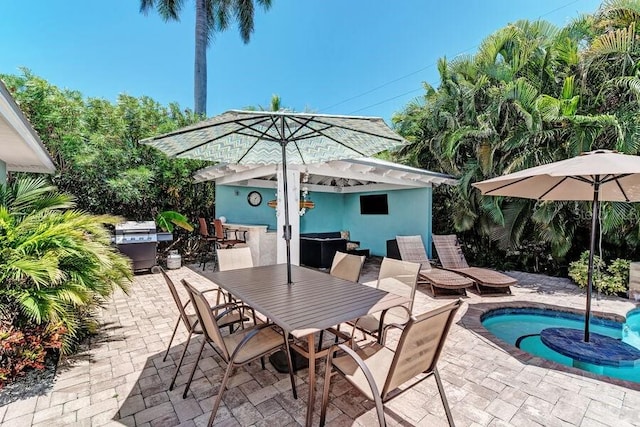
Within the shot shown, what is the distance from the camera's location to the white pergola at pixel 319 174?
267 inches

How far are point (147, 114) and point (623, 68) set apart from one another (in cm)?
1299

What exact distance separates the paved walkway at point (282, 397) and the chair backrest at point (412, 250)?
3559 mm

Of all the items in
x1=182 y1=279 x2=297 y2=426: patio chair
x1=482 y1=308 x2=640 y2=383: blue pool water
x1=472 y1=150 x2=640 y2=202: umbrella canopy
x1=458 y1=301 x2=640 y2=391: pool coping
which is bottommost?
x1=482 y1=308 x2=640 y2=383: blue pool water

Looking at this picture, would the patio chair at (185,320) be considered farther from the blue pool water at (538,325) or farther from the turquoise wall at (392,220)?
the turquoise wall at (392,220)

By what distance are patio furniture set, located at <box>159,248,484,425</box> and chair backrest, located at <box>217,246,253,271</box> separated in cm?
61

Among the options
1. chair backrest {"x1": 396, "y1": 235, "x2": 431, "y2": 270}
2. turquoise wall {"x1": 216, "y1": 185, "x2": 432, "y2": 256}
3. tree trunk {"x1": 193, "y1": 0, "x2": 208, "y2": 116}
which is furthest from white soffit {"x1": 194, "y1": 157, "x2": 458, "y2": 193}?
tree trunk {"x1": 193, "y1": 0, "x2": 208, "y2": 116}

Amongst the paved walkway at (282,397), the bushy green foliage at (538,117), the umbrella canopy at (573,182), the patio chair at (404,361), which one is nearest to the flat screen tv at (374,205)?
the bushy green foliage at (538,117)

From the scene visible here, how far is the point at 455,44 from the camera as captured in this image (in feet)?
40.3

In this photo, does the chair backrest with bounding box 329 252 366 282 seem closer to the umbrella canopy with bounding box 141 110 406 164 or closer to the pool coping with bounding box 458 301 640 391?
the umbrella canopy with bounding box 141 110 406 164

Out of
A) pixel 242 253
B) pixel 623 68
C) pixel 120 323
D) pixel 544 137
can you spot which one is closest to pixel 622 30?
pixel 623 68

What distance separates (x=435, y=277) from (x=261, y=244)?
4775 millimetres

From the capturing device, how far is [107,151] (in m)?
8.45

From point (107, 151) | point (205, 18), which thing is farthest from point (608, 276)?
point (205, 18)

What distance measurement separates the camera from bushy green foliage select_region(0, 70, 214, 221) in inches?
307
